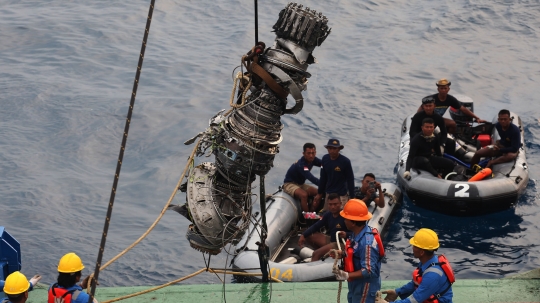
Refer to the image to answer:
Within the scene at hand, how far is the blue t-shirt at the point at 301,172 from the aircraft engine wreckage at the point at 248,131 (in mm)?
5297

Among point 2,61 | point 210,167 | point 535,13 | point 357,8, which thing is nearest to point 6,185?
point 2,61

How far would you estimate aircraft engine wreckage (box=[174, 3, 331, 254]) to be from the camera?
7.69m

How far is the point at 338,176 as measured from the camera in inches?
503

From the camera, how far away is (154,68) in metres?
25.0

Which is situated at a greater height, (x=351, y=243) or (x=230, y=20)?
(x=351, y=243)

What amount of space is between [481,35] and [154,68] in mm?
10022

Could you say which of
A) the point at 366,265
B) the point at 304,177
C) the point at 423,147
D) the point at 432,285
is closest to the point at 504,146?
the point at 423,147

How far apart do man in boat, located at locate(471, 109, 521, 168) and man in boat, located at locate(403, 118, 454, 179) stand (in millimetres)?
820

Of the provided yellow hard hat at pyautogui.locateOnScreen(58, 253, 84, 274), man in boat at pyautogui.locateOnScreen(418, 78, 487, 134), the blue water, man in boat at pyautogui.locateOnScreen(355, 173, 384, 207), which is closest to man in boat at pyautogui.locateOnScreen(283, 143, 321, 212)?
man in boat at pyautogui.locateOnScreen(355, 173, 384, 207)

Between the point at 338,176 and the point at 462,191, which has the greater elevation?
the point at 338,176

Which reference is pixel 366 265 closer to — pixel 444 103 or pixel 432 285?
pixel 432 285

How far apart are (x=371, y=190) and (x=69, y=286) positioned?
675 centimetres

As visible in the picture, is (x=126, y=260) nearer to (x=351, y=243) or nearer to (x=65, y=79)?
(x=351, y=243)

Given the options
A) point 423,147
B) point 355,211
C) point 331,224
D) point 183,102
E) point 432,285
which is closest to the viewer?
point 432,285
